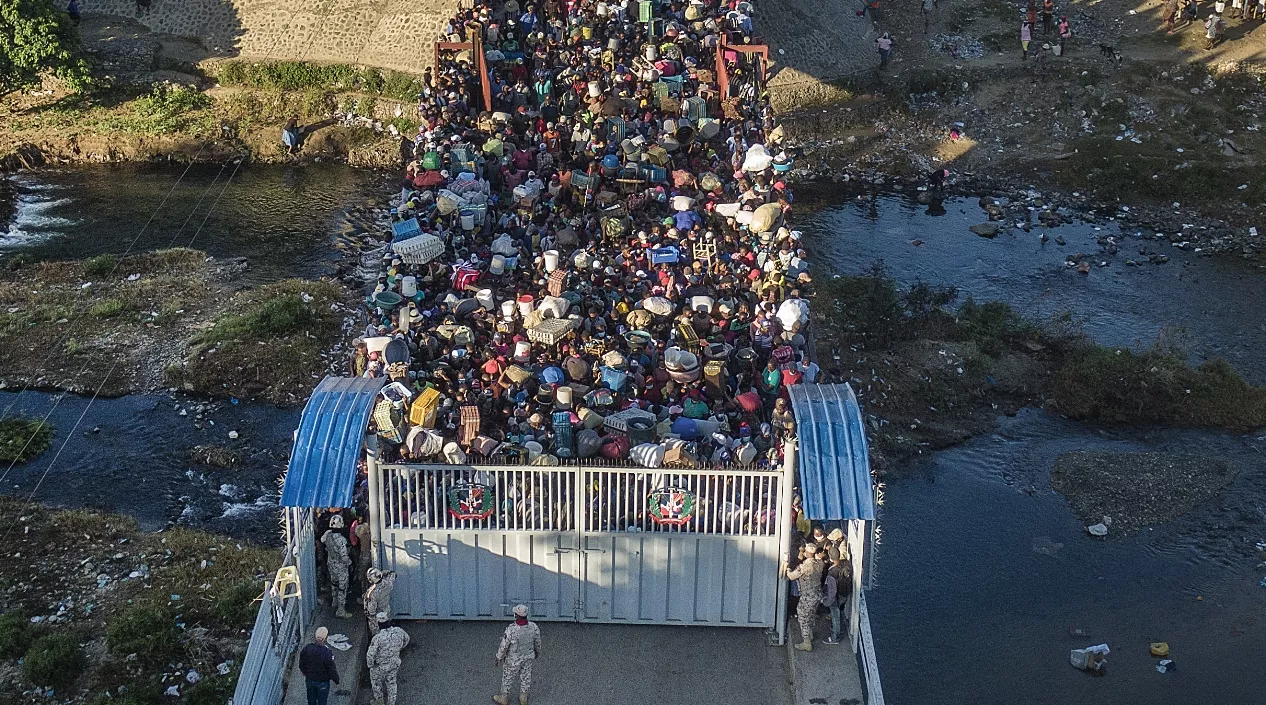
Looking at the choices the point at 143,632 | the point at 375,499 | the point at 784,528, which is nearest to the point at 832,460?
the point at 784,528

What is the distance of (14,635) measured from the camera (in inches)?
523

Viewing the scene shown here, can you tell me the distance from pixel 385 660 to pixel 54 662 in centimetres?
486

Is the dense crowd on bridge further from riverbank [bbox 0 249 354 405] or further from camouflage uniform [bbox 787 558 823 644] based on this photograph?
riverbank [bbox 0 249 354 405]

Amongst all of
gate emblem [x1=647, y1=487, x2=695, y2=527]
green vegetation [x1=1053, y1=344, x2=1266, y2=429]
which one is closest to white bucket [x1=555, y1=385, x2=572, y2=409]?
gate emblem [x1=647, y1=487, x2=695, y2=527]

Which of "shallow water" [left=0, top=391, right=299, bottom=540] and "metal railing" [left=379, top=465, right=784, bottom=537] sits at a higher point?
"metal railing" [left=379, top=465, right=784, bottom=537]

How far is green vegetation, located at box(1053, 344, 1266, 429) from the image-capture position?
1878 centimetres

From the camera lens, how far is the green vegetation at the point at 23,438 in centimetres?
1717

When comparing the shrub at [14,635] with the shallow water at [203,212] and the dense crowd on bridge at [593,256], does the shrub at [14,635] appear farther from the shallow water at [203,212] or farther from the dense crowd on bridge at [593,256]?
the shallow water at [203,212]

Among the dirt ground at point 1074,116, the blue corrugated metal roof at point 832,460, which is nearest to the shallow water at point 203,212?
the dirt ground at point 1074,116

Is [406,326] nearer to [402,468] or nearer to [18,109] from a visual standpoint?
[402,468]

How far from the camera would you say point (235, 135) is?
2900 centimetres

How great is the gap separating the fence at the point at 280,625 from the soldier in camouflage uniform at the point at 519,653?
1.65 m

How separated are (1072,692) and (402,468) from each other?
25.7 feet

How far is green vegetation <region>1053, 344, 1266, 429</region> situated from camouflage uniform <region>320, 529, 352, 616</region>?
11.9 metres
